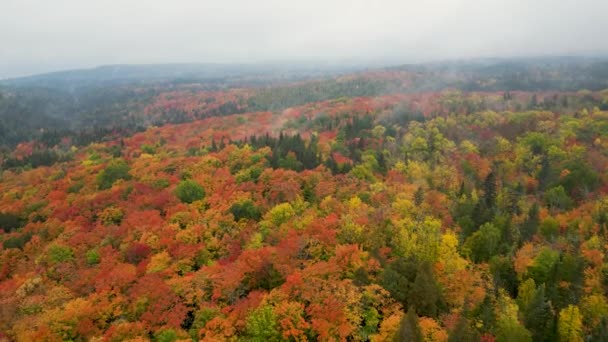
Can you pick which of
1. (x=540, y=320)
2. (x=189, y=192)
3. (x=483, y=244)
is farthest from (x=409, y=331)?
(x=189, y=192)

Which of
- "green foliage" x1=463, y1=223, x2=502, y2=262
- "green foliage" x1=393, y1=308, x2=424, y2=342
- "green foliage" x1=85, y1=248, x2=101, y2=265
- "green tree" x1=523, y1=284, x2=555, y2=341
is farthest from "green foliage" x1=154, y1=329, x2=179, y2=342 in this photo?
"green foliage" x1=463, y1=223, x2=502, y2=262

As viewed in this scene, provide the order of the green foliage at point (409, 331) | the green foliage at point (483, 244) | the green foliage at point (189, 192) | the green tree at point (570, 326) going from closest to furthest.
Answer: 1. the green foliage at point (409, 331)
2. the green tree at point (570, 326)
3. the green foliage at point (483, 244)
4. the green foliage at point (189, 192)

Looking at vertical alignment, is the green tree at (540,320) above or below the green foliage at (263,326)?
below

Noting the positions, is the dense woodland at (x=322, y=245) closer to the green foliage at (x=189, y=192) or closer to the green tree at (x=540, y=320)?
the green tree at (x=540, y=320)

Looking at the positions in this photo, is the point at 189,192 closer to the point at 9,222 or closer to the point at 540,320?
the point at 9,222

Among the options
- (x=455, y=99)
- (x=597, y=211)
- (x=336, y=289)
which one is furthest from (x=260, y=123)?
(x=336, y=289)

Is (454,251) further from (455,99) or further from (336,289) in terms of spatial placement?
(455,99)

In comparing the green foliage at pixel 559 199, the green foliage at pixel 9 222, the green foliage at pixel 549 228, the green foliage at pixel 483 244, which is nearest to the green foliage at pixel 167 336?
the green foliage at pixel 483 244
